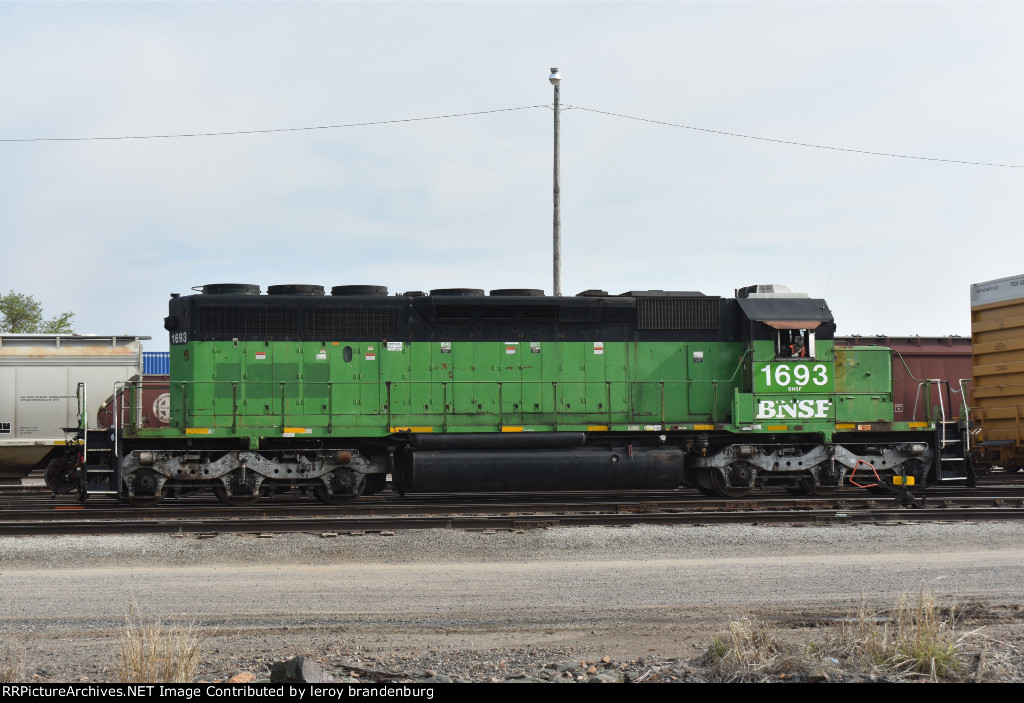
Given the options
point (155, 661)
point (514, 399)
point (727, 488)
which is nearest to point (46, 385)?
point (514, 399)

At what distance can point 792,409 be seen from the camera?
14695 mm

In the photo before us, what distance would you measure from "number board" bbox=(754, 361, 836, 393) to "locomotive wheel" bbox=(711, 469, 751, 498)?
155 cm

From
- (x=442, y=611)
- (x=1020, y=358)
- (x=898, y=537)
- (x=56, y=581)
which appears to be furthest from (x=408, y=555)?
(x=1020, y=358)

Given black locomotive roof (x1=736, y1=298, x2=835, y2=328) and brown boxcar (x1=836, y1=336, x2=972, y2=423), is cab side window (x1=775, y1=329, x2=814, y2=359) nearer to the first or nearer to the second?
black locomotive roof (x1=736, y1=298, x2=835, y2=328)

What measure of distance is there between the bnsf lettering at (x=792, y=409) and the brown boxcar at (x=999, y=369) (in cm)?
338

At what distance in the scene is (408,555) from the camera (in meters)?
10.3

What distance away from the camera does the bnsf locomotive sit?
46.1ft

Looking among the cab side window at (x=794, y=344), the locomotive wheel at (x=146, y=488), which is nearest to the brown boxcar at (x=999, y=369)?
the cab side window at (x=794, y=344)

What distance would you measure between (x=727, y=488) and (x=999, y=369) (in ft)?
19.4

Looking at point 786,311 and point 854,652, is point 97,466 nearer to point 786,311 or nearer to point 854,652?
point 786,311

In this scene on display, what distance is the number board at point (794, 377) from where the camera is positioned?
48.2ft

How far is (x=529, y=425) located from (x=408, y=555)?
4.69 metres

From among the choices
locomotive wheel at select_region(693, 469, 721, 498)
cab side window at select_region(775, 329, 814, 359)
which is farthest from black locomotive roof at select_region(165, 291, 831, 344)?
locomotive wheel at select_region(693, 469, 721, 498)
